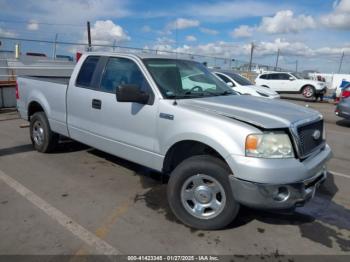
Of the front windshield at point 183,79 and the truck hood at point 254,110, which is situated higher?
the front windshield at point 183,79

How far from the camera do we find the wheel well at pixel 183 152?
12.2 ft

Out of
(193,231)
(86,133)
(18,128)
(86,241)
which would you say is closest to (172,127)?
(193,231)

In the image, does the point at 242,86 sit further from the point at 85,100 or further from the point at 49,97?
the point at 85,100

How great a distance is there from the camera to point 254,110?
11.9 ft

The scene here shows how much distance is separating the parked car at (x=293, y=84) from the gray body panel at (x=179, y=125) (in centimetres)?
1865

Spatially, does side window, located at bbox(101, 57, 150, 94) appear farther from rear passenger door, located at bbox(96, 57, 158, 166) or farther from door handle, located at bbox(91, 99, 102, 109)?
door handle, located at bbox(91, 99, 102, 109)

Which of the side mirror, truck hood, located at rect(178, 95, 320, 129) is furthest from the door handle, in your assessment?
truck hood, located at rect(178, 95, 320, 129)

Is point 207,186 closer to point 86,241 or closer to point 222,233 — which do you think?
point 222,233

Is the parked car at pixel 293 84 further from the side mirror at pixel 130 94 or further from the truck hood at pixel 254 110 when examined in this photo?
the side mirror at pixel 130 94

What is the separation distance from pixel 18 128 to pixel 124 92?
609 cm

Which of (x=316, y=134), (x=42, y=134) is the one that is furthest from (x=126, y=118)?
(x=42, y=134)

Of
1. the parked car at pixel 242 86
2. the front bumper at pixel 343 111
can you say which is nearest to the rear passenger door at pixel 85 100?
the parked car at pixel 242 86

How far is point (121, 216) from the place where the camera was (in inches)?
151

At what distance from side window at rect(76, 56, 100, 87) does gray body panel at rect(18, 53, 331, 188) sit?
11 cm
